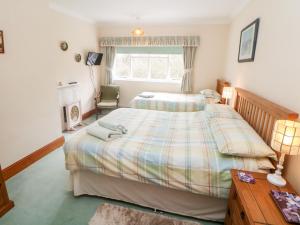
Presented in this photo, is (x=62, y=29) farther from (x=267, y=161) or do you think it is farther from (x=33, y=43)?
(x=267, y=161)

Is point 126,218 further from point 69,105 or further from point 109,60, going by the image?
point 109,60

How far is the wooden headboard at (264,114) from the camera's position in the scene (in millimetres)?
1518

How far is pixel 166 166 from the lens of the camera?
164 centimetres

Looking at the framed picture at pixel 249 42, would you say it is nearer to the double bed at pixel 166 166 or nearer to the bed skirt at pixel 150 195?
the double bed at pixel 166 166

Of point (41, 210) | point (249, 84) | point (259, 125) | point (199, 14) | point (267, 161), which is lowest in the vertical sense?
point (41, 210)

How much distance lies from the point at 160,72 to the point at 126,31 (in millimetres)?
1500

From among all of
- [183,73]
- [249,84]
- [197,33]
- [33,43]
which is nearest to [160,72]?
[183,73]

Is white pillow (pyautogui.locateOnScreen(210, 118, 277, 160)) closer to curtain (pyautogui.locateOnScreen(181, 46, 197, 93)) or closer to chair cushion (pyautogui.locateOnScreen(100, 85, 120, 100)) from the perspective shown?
curtain (pyautogui.locateOnScreen(181, 46, 197, 93))

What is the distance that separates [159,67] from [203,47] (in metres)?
1.32

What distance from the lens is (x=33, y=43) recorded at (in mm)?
2568

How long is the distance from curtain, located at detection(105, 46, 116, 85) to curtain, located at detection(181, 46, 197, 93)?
2.08 metres

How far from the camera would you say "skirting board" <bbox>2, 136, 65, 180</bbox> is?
2.34 meters

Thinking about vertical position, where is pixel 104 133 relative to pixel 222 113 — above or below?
below

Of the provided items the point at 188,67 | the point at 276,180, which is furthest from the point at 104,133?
the point at 188,67
